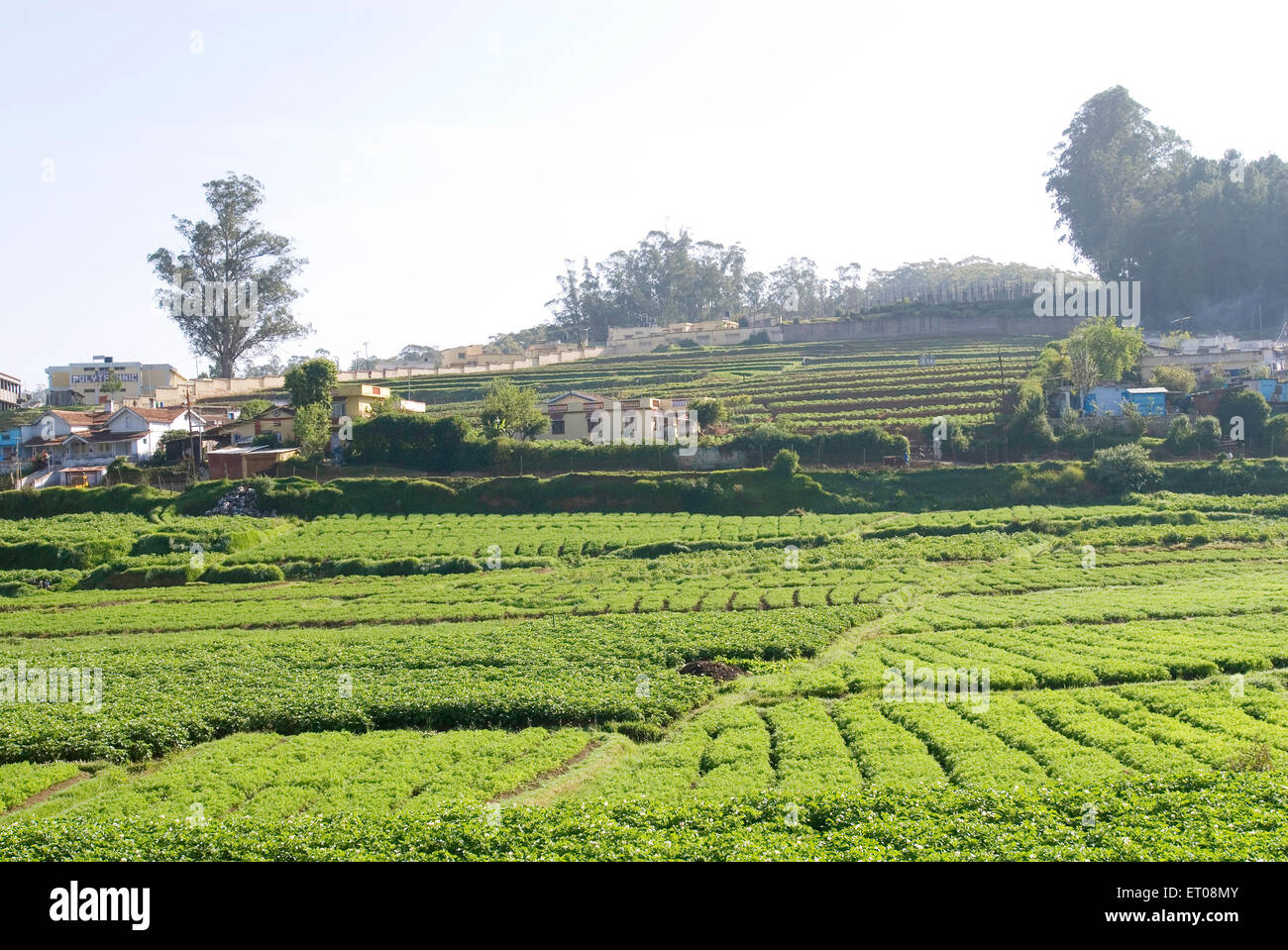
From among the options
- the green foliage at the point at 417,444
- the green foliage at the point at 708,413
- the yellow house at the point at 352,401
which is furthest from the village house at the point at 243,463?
the green foliage at the point at 708,413

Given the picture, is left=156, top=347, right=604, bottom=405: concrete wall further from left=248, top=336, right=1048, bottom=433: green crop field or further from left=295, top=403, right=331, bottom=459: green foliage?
left=295, top=403, right=331, bottom=459: green foliage

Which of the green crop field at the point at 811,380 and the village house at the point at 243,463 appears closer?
the village house at the point at 243,463

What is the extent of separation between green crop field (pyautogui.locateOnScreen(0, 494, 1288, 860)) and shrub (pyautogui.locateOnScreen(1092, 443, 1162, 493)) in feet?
27.4

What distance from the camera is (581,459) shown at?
2274 inches

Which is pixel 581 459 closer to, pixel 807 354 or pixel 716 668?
pixel 716 668

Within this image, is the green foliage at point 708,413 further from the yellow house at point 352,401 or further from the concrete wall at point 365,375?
the concrete wall at point 365,375

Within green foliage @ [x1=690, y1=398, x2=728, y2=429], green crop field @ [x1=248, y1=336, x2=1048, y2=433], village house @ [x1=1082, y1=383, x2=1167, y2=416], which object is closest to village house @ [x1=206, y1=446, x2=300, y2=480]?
green crop field @ [x1=248, y1=336, x2=1048, y2=433]

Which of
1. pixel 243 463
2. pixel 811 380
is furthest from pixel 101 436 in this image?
pixel 811 380

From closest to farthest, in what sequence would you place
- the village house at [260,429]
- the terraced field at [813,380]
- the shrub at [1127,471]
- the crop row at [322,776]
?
the crop row at [322,776], the shrub at [1127,471], the village house at [260,429], the terraced field at [813,380]

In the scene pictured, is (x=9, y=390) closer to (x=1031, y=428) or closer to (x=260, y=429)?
(x=260, y=429)

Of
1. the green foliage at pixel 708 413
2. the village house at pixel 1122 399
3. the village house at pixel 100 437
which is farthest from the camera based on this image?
the green foliage at pixel 708 413

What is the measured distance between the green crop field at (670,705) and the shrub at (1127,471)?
27.4 ft

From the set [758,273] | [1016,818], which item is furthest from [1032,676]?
[758,273]

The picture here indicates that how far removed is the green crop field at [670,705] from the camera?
1373 centimetres
